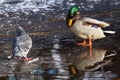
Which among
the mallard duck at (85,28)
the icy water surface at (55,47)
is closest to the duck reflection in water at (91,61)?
the icy water surface at (55,47)

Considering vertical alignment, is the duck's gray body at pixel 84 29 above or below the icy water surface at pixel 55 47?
above

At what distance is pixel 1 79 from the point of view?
6.73 meters

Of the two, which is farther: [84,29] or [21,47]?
[84,29]

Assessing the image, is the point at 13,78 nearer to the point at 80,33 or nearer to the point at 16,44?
the point at 16,44

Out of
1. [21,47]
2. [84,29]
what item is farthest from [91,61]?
[21,47]

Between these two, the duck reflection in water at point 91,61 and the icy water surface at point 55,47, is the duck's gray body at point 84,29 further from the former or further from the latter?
the duck reflection in water at point 91,61

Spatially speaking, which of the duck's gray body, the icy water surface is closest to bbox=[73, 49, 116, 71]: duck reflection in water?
the icy water surface

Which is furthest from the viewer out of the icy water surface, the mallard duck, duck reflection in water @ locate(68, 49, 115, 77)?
the mallard duck

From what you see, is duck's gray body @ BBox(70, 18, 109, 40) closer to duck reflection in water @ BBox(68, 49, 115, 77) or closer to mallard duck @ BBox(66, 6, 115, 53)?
mallard duck @ BBox(66, 6, 115, 53)

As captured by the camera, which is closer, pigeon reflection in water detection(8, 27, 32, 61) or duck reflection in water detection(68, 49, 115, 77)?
duck reflection in water detection(68, 49, 115, 77)

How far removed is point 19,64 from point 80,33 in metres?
1.70

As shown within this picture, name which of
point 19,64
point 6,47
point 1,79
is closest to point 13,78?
point 1,79

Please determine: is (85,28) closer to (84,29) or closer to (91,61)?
(84,29)

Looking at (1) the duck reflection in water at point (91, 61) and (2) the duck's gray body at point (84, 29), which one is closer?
(1) the duck reflection in water at point (91, 61)
